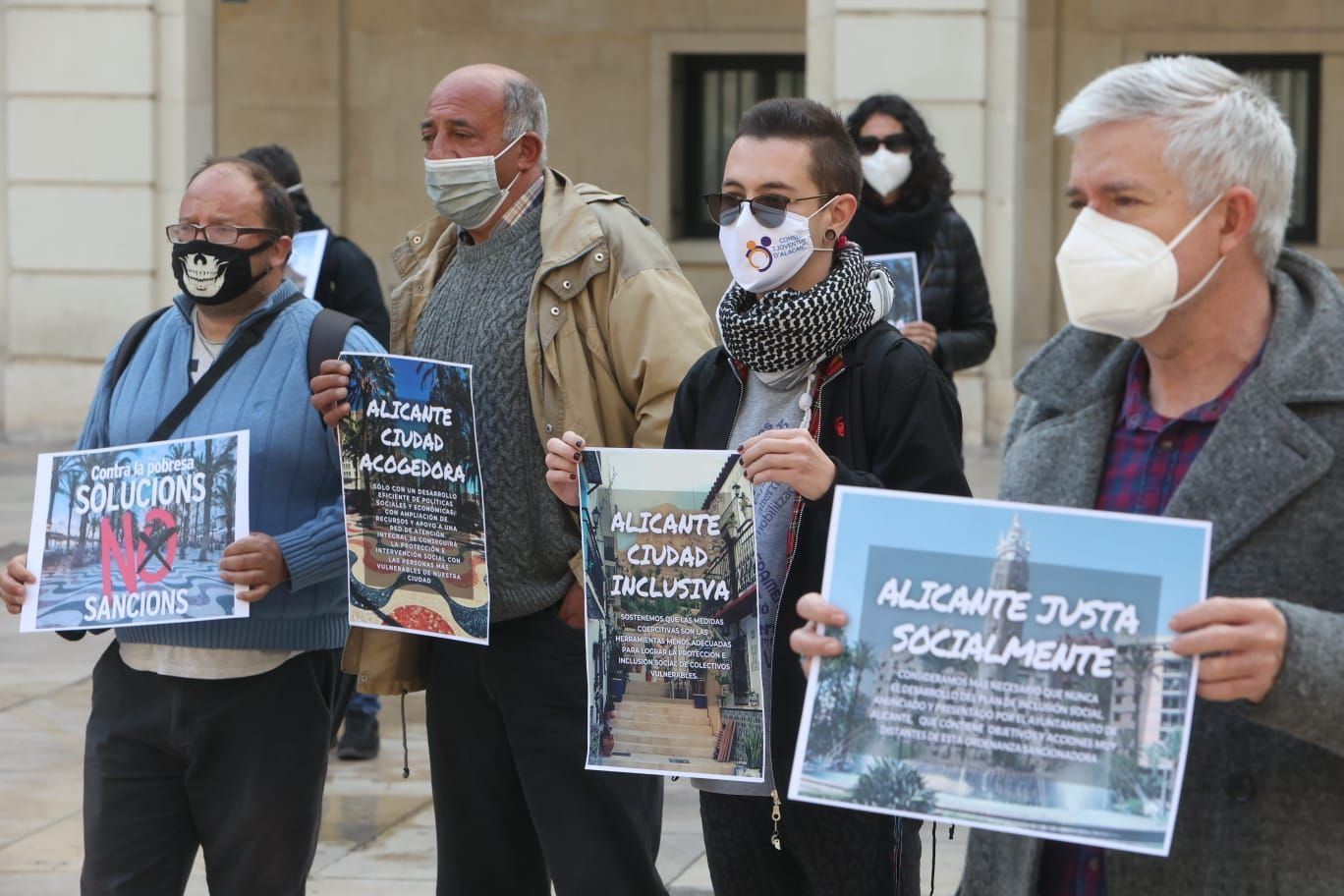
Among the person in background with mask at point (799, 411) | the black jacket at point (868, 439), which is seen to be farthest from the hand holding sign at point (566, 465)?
the black jacket at point (868, 439)

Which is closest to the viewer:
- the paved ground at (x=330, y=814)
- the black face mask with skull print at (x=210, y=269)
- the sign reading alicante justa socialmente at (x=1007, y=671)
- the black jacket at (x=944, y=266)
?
the sign reading alicante justa socialmente at (x=1007, y=671)

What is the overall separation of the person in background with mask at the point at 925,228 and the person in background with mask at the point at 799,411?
2875mm

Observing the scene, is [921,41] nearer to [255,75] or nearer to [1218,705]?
[255,75]

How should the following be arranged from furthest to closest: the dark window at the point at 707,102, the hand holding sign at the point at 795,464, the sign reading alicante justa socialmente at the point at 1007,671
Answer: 1. the dark window at the point at 707,102
2. the hand holding sign at the point at 795,464
3. the sign reading alicante justa socialmente at the point at 1007,671

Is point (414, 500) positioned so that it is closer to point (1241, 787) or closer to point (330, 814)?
point (1241, 787)

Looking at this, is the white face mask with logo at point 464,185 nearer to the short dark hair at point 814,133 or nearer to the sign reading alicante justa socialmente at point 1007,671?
the short dark hair at point 814,133

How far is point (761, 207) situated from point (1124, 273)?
3.30 ft

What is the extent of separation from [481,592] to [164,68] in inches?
436

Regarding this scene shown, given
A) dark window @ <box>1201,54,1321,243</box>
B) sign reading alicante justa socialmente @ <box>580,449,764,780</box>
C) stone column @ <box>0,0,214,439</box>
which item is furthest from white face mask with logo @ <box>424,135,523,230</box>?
dark window @ <box>1201,54,1321,243</box>

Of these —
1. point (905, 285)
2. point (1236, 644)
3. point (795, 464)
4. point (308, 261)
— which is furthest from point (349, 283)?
point (1236, 644)

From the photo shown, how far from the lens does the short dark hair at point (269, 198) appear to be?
13.2 ft

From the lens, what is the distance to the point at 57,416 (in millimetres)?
14148

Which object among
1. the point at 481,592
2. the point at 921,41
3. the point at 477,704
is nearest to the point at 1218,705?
the point at 481,592

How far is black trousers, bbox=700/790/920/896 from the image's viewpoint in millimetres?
3160
